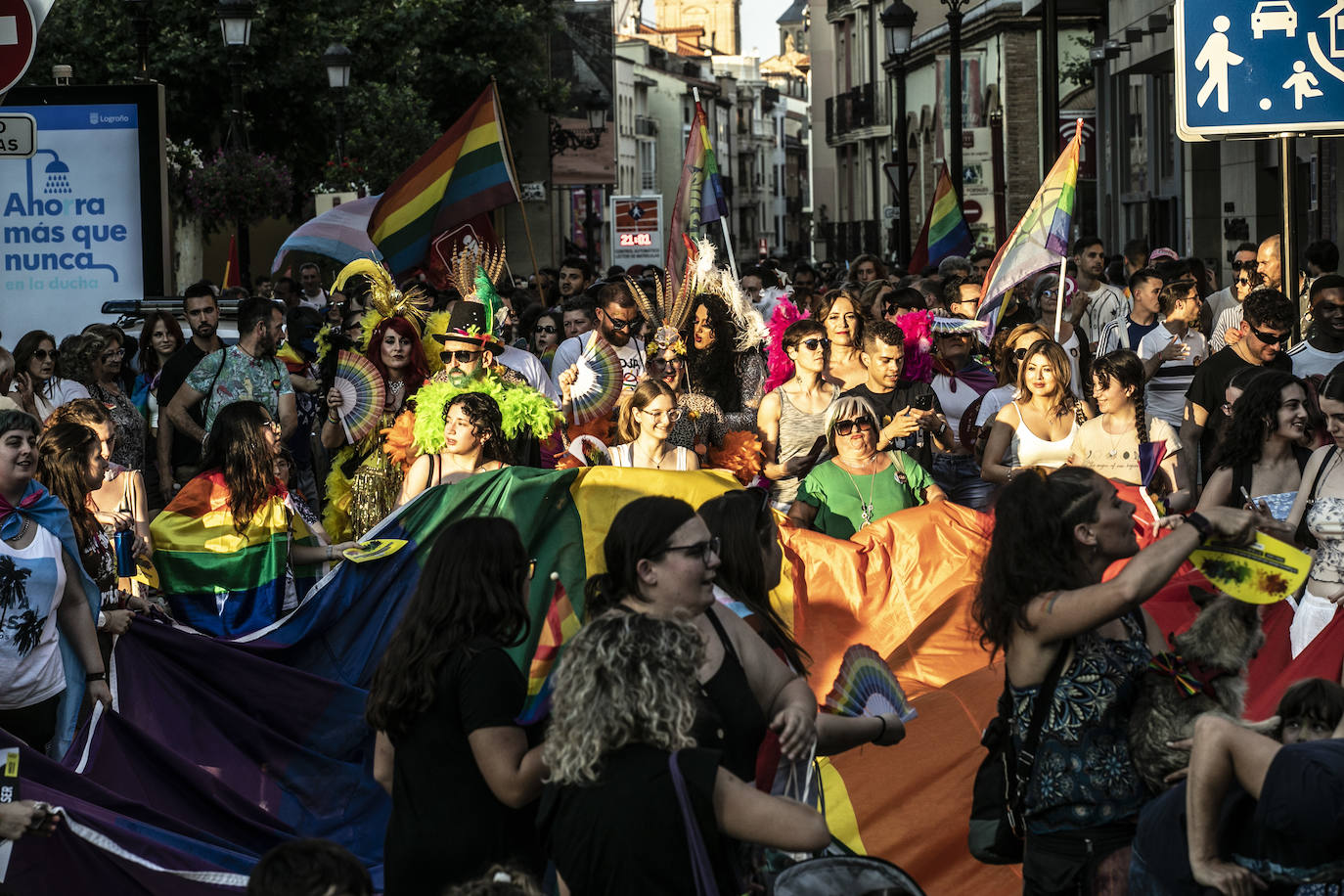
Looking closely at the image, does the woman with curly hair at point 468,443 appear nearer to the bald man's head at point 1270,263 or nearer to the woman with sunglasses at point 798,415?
the woman with sunglasses at point 798,415

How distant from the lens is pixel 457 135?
45.4ft

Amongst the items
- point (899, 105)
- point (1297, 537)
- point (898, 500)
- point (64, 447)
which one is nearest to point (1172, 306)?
point (898, 500)

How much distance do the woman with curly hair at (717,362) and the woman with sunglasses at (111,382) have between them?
3484mm

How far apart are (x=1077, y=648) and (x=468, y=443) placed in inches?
166

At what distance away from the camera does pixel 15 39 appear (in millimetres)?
6941

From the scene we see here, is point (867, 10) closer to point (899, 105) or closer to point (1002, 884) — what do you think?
point (899, 105)

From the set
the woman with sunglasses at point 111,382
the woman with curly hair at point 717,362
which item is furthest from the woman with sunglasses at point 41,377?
the woman with curly hair at point 717,362

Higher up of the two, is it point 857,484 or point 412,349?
point 412,349

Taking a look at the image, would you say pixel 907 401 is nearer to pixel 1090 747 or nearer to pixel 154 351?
pixel 1090 747

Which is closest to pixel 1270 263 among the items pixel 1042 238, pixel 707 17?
pixel 1042 238

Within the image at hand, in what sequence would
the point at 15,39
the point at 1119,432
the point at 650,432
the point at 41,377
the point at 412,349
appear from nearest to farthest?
the point at 15,39 → the point at 650,432 → the point at 1119,432 → the point at 412,349 → the point at 41,377

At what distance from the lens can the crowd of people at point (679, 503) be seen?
3.76 meters

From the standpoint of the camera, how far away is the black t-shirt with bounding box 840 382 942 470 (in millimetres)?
9297

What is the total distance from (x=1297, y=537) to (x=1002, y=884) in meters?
1.76
